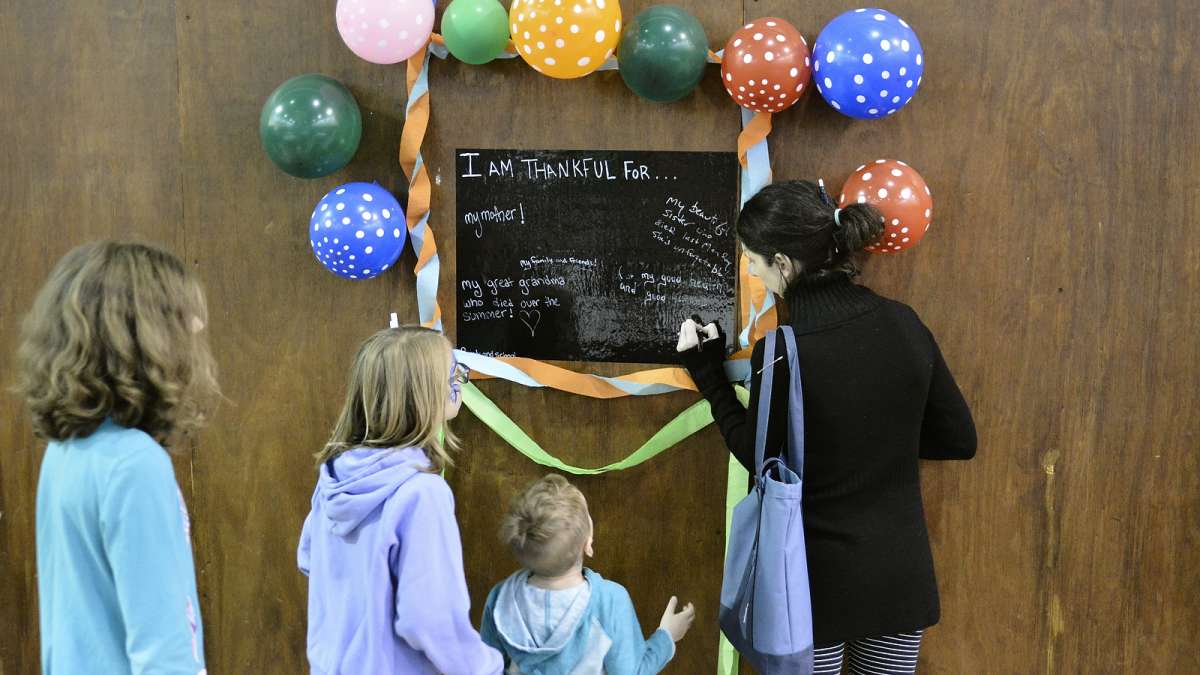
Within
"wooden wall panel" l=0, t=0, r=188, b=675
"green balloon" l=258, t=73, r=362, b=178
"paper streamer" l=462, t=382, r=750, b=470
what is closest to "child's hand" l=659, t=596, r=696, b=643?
"paper streamer" l=462, t=382, r=750, b=470

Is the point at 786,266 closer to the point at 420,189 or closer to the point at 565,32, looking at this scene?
the point at 565,32

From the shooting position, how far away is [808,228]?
1933 mm

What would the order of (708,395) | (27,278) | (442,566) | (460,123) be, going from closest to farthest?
(442,566), (708,395), (460,123), (27,278)

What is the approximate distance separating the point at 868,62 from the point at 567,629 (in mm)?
1273

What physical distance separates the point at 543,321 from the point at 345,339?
0.51 meters

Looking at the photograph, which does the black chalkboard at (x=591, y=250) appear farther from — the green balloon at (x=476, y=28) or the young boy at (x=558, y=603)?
the young boy at (x=558, y=603)

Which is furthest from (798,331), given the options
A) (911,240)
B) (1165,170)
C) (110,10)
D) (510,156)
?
(110,10)

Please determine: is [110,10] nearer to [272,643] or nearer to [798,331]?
[272,643]

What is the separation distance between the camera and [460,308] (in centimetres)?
256

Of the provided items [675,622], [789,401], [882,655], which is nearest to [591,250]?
[789,401]

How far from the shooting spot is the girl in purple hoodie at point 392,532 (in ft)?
5.66

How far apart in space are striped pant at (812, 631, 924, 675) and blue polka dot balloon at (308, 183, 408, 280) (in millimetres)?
1276

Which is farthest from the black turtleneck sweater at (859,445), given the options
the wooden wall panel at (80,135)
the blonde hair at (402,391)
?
the wooden wall panel at (80,135)

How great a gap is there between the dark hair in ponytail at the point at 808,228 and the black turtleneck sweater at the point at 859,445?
45 millimetres
